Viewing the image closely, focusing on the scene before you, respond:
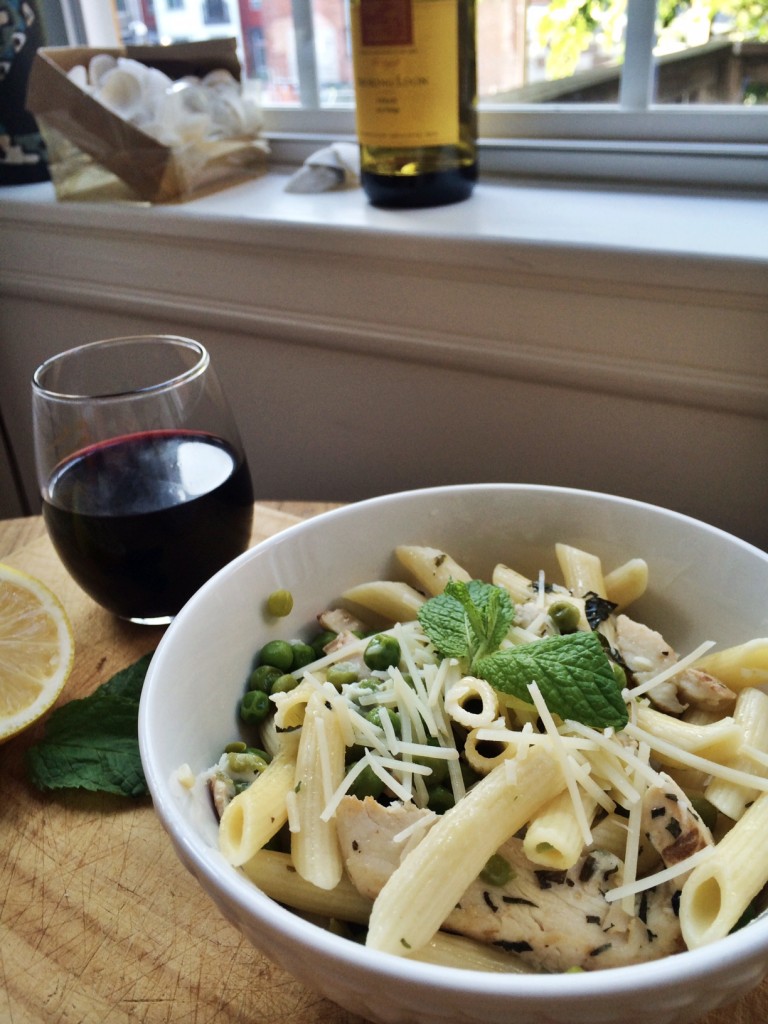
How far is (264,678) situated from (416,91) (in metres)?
0.76

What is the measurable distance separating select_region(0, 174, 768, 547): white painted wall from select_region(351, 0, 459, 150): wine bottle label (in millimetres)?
113

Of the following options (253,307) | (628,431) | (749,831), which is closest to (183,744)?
(749,831)

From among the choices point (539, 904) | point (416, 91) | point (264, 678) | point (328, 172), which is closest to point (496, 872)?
point (539, 904)

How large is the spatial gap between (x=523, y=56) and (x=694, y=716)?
107 cm

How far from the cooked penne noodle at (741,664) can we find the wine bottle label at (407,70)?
0.75 m

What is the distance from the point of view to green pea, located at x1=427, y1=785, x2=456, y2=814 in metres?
0.59

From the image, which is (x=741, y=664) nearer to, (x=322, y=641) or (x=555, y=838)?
(x=555, y=838)

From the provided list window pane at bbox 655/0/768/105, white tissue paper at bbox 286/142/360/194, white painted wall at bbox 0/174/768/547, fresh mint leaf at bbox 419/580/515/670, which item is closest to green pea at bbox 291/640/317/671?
fresh mint leaf at bbox 419/580/515/670

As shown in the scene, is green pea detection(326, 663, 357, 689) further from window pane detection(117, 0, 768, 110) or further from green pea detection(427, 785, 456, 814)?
window pane detection(117, 0, 768, 110)

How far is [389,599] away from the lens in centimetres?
77

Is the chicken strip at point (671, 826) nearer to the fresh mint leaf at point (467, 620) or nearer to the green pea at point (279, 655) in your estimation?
the fresh mint leaf at point (467, 620)

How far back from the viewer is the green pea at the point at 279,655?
2.33ft

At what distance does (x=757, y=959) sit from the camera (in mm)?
435

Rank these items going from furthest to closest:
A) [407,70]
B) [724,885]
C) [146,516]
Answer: [407,70] → [146,516] → [724,885]
